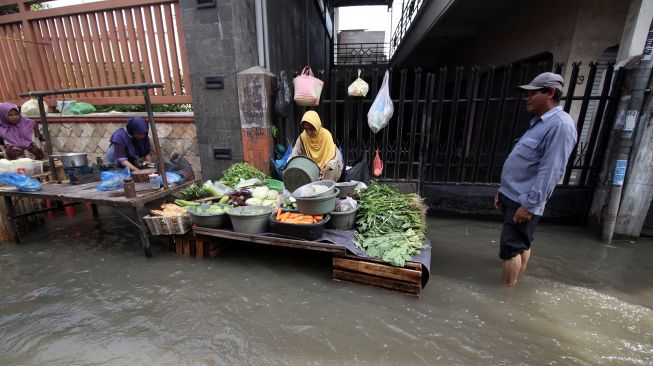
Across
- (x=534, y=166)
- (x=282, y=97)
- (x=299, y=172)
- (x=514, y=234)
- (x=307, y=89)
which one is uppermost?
(x=307, y=89)

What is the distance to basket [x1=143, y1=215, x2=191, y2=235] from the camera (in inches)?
146

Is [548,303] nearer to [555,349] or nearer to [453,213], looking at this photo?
[555,349]

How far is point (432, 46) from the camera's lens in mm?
11516

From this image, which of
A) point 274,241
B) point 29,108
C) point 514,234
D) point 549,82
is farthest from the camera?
point 29,108

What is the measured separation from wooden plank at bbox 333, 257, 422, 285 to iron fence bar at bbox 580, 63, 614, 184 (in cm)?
373

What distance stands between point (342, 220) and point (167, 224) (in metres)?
2.22

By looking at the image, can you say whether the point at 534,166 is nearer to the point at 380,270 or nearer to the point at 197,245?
the point at 380,270

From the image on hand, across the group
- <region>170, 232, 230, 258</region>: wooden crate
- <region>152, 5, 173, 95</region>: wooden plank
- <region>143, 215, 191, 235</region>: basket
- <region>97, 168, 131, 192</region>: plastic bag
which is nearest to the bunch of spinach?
<region>170, 232, 230, 258</region>: wooden crate

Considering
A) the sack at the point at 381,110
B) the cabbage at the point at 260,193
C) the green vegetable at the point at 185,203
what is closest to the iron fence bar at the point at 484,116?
the sack at the point at 381,110

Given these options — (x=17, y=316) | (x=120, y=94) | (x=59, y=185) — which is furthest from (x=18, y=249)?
(x=120, y=94)

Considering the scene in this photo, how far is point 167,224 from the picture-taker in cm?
371

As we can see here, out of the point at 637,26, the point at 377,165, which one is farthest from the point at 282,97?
the point at 637,26

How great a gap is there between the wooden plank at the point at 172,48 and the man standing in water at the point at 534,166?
5382mm

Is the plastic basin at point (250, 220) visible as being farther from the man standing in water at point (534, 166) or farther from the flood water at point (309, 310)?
the man standing in water at point (534, 166)
